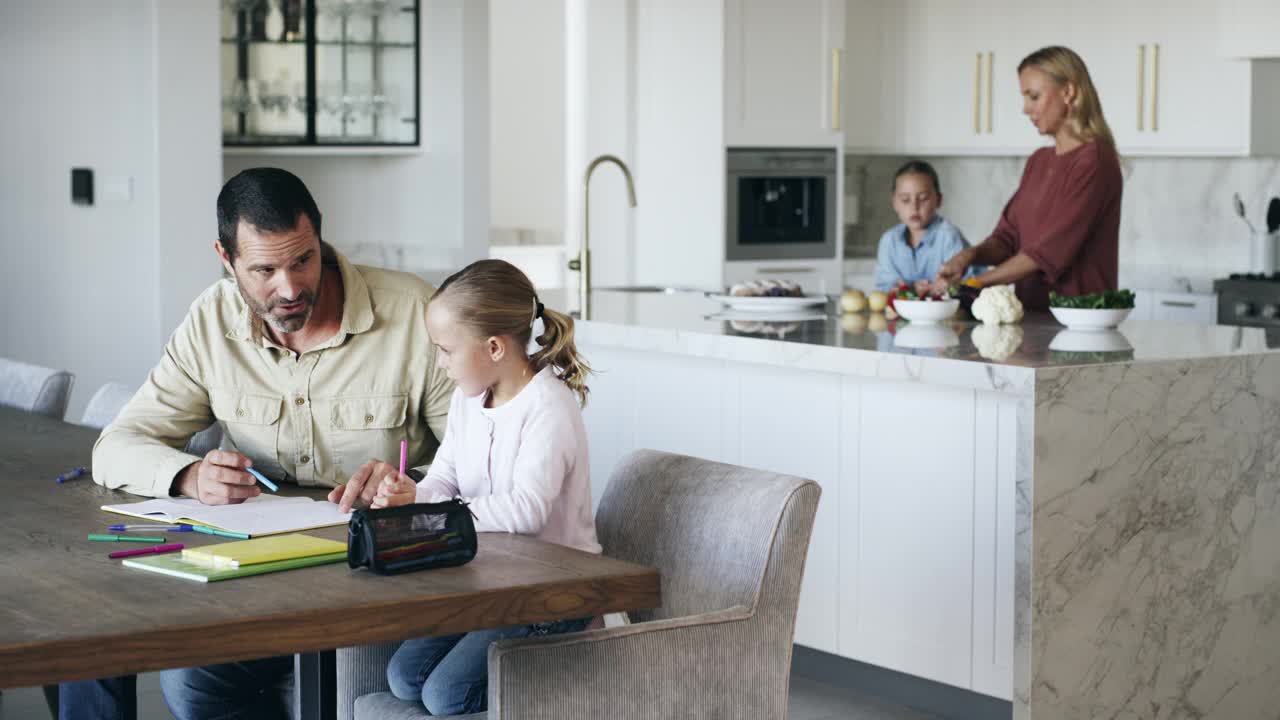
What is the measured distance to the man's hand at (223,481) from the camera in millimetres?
2264

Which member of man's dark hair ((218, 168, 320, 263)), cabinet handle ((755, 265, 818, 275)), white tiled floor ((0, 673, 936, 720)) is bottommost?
white tiled floor ((0, 673, 936, 720))

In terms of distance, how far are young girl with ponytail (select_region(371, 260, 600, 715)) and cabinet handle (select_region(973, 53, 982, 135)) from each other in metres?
4.42

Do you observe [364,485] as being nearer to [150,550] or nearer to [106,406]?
[150,550]

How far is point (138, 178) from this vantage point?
542cm

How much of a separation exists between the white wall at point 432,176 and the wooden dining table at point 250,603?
167 inches

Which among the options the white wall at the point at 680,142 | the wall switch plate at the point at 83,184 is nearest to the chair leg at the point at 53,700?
the wall switch plate at the point at 83,184

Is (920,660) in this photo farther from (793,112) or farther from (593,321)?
(793,112)

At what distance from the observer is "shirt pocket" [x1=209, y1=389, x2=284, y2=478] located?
8.49 ft

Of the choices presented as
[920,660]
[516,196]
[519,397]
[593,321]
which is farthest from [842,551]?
[516,196]

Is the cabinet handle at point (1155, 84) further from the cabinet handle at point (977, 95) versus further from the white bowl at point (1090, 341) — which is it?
the white bowl at point (1090, 341)

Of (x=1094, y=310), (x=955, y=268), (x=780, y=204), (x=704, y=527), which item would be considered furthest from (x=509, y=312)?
(x=780, y=204)

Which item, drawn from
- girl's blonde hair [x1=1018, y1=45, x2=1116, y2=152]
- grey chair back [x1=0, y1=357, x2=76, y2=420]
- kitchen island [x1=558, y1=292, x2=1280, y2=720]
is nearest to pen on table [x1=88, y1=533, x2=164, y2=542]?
grey chair back [x1=0, y1=357, x2=76, y2=420]

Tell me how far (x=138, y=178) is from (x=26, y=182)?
63cm

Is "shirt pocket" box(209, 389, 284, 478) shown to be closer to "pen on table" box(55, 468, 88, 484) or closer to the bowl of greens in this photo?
"pen on table" box(55, 468, 88, 484)
